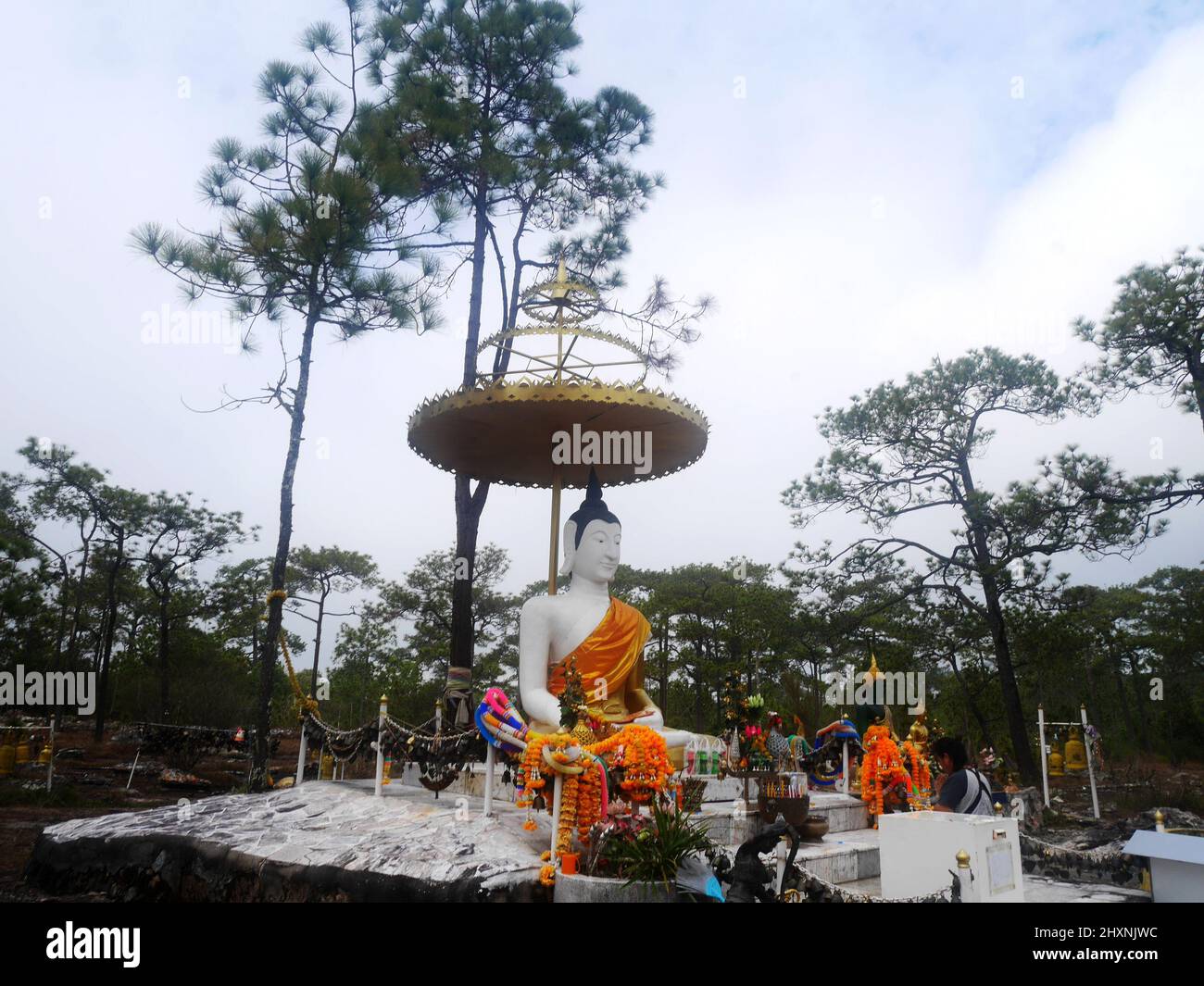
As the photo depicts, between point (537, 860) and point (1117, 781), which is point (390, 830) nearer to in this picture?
point (537, 860)

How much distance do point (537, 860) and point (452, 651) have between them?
22.8ft

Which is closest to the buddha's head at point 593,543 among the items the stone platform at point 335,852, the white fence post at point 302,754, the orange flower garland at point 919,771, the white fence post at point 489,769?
the stone platform at point 335,852

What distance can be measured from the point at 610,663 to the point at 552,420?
253 centimetres

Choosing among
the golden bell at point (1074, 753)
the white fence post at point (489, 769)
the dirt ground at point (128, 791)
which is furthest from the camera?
the golden bell at point (1074, 753)

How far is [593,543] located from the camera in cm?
857

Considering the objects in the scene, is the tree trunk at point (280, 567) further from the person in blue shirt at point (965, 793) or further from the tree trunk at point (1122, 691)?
the tree trunk at point (1122, 691)

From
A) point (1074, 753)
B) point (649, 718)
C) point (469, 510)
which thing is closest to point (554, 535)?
point (649, 718)

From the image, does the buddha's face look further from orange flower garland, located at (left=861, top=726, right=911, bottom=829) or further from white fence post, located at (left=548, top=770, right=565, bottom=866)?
orange flower garland, located at (left=861, top=726, right=911, bottom=829)

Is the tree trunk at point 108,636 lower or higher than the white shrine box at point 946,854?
higher

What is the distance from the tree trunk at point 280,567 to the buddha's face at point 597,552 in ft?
14.2

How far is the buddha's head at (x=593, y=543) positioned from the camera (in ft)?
28.0

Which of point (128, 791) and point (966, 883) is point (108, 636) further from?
point (966, 883)

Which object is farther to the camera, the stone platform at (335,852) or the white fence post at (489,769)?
the white fence post at (489,769)

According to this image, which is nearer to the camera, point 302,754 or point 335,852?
point 335,852
